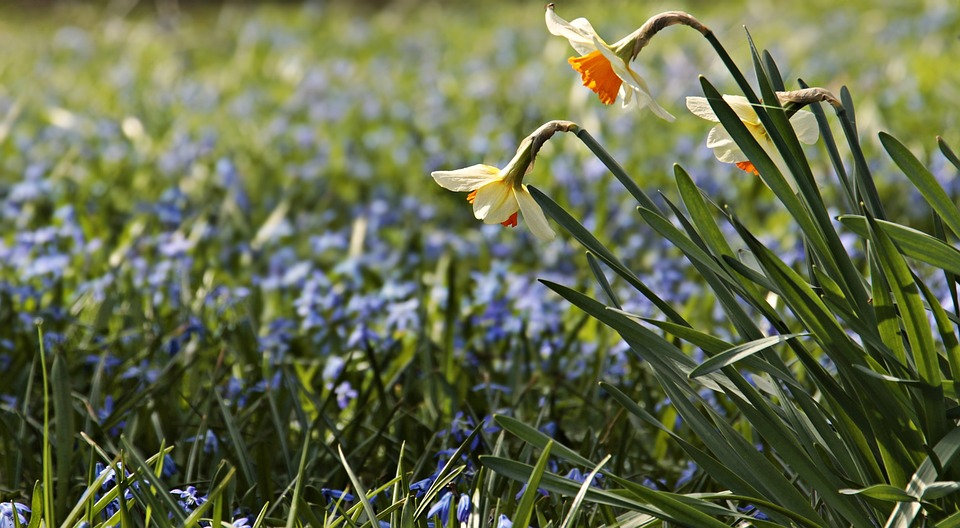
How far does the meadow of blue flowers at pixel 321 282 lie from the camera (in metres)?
1.59

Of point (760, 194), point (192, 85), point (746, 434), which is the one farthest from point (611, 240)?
point (192, 85)

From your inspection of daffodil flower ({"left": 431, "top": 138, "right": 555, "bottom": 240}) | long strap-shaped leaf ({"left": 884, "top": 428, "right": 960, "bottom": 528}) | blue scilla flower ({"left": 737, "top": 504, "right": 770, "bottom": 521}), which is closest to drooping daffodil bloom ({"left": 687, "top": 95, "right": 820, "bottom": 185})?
daffodil flower ({"left": 431, "top": 138, "right": 555, "bottom": 240})

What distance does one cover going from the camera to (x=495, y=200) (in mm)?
1156

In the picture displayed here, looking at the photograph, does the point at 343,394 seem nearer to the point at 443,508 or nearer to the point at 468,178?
the point at 443,508

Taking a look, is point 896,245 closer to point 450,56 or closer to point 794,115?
point 794,115

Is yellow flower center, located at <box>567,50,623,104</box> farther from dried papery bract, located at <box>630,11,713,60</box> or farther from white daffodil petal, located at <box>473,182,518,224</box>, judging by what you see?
white daffodil petal, located at <box>473,182,518,224</box>

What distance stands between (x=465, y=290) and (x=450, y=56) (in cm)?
438

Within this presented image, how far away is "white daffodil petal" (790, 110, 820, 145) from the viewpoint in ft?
3.99

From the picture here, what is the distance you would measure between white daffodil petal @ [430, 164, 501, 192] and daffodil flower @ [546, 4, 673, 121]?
0.16 metres

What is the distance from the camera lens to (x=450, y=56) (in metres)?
6.88

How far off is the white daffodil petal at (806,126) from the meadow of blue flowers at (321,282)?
22.9 inches

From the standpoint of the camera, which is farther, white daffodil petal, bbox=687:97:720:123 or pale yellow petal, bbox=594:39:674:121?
white daffodil petal, bbox=687:97:720:123

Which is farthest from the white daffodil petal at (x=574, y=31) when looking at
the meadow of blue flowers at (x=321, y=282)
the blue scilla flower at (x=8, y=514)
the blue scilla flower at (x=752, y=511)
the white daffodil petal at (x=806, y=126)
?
the blue scilla flower at (x=8, y=514)

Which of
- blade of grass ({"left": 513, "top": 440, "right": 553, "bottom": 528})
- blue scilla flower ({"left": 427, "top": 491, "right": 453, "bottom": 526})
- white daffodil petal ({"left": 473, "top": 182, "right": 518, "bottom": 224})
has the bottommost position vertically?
blue scilla flower ({"left": 427, "top": 491, "right": 453, "bottom": 526})
